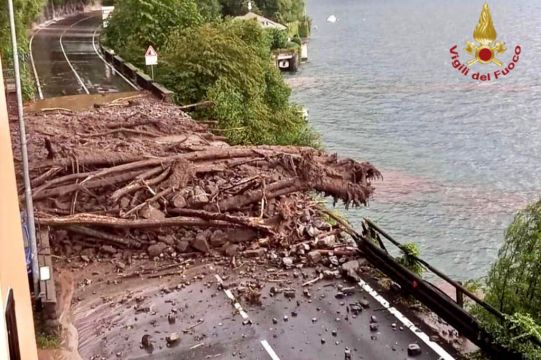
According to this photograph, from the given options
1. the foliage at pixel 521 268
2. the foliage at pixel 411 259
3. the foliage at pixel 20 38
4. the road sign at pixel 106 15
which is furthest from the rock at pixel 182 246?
the road sign at pixel 106 15

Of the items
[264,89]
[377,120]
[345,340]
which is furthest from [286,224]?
[377,120]

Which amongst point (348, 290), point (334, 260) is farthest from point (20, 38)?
point (348, 290)

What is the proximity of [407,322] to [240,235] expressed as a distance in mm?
4409

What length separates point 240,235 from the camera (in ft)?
46.4

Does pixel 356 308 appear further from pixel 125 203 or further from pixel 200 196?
pixel 125 203

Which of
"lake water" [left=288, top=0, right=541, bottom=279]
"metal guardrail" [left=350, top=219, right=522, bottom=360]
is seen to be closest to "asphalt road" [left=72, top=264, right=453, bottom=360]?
"metal guardrail" [left=350, top=219, right=522, bottom=360]

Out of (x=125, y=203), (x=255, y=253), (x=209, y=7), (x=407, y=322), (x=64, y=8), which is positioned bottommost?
(x=407, y=322)

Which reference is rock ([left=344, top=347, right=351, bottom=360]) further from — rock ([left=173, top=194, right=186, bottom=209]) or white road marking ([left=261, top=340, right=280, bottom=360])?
rock ([left=173, top=194, right=186, bottom=209])

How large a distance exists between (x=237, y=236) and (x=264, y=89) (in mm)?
17026

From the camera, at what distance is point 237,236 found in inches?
555

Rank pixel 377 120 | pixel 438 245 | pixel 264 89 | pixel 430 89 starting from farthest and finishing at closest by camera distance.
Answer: pixel 430 89, pixel 377 120, pixel 264 89, pixel 438 245

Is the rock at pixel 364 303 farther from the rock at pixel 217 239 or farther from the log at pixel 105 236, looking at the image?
the log at pixel 105 236

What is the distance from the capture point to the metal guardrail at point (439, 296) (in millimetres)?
9492

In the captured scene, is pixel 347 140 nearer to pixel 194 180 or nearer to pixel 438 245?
pixel 438 245
